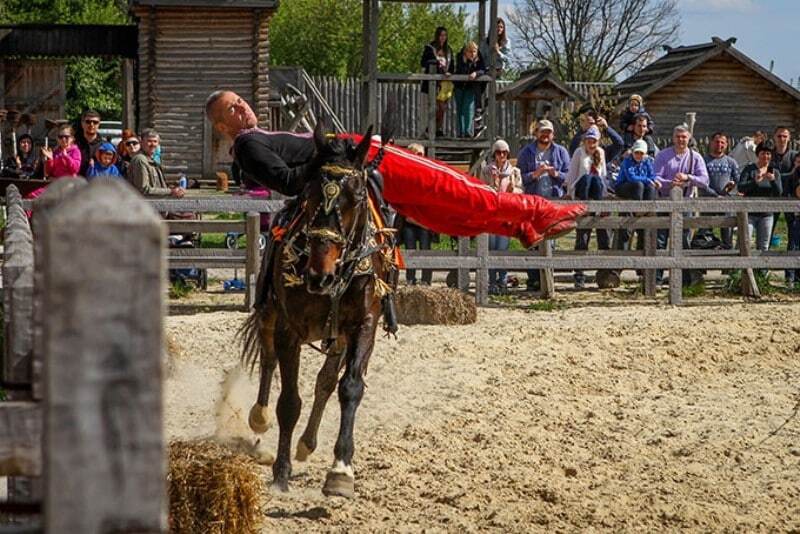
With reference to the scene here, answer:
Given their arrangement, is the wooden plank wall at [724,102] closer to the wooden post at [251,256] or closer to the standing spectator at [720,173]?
the standing spectator at [720,173]

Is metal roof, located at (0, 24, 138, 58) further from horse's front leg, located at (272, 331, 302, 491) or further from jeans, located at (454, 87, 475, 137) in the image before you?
horse's front leg, located at (272, 331, 302, 491)

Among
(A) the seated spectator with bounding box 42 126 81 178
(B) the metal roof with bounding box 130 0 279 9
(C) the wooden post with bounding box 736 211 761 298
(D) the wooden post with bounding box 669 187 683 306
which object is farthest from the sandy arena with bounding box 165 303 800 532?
(B) the metal roof with bounding box 130 0 279 9

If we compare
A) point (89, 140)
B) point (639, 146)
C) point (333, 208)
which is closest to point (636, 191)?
point (639, 146)

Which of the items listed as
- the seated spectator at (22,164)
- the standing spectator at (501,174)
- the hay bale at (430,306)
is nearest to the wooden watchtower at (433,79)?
the seated spectator at (22,164)

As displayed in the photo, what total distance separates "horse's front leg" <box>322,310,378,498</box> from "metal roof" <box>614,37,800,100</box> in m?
33.4

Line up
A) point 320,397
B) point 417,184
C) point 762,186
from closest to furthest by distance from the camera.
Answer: point 320,397
point 417,184
point 762,186

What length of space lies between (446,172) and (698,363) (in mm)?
3662

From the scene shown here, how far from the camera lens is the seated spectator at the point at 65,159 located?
15250 millimetres

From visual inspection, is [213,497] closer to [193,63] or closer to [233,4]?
[233,4]

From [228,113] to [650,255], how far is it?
8.82 m

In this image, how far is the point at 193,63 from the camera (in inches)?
1254

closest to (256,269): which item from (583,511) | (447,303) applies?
(447,303)

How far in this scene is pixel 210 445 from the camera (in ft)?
24.3

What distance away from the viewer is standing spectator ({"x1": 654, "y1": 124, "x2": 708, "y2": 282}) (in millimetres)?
17641
